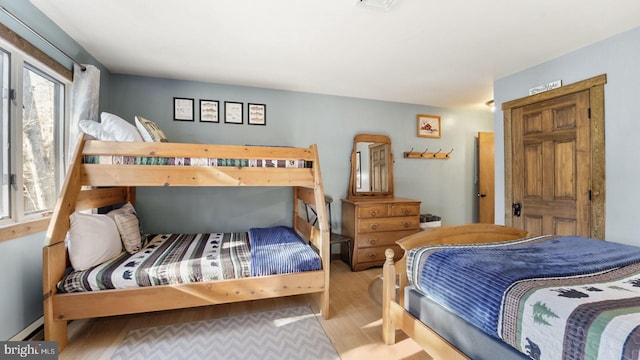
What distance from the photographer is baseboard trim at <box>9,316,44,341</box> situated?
5.66 ft

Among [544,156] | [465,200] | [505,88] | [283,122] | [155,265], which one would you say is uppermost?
[505,88]

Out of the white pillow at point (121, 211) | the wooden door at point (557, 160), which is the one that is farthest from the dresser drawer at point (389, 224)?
the white pillow at point (121, 211)

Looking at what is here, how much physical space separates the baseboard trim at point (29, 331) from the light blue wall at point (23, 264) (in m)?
0.03

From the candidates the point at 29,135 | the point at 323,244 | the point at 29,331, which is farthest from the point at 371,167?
the point at 29,331

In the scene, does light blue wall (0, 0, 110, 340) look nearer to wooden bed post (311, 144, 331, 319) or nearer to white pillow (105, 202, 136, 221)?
white pillow (105, 202, 136, 221)

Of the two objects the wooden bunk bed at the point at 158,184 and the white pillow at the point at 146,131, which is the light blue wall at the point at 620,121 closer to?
the wooden bunk bed at the point at 158,184

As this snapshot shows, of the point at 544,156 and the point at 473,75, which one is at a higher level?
the point at 473,75

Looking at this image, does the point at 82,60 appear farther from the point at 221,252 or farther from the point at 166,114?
the point at 221,252

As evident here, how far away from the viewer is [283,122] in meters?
3.49

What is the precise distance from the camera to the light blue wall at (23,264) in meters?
1.63

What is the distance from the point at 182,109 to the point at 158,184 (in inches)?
58.1

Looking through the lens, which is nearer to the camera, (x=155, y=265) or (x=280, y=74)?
(x=155, y=265)

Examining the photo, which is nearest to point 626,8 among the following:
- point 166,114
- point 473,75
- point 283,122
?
point 473,75

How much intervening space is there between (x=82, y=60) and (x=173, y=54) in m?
0.77
